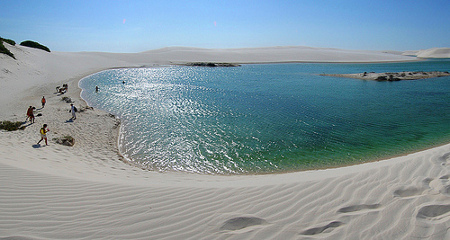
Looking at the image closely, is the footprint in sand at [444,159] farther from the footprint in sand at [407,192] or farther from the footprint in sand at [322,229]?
the footprint in sand at [322,229]

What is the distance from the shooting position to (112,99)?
2212 cm

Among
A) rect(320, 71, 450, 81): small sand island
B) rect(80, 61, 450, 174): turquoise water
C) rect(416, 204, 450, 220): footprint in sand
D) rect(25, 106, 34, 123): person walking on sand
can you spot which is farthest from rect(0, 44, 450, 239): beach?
rect(320, 71, 450, 81): small sand island

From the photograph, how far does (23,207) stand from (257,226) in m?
4.09

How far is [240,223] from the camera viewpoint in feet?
12.6

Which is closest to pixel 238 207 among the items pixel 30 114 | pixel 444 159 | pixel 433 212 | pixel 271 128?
pixel 433 212

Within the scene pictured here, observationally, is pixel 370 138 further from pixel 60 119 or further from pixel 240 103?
pixel 60 119

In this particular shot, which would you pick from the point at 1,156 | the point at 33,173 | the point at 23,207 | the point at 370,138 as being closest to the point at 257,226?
the point at 23,207

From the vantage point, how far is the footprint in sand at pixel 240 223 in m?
3.76

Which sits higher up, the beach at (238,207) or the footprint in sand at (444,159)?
the footprint in sand at (444,159)

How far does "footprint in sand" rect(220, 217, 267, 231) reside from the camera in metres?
3.76

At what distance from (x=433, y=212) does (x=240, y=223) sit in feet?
9.71

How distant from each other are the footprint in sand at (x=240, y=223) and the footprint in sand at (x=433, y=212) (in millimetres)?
2394

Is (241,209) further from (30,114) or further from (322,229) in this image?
(30,114)

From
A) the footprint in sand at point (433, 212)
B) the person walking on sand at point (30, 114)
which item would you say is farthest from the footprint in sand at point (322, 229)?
the person walking on sand at point (30, 114)
